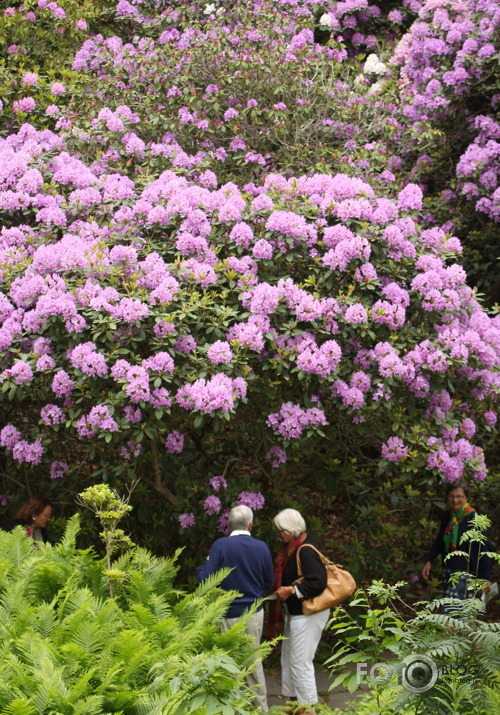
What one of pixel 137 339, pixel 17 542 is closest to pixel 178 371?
pixel 137 339

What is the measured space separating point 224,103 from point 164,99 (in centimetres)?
60

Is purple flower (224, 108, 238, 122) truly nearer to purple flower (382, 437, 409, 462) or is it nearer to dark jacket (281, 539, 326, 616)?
purple flower (382, 437, 409, 462)

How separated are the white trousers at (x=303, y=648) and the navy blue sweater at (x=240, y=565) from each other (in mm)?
309

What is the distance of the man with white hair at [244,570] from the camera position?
5.21 metres

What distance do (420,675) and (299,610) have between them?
2.61m

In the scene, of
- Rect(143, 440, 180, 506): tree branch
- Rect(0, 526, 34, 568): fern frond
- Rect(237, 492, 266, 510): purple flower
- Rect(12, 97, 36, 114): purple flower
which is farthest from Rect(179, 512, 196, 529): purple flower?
Rect(12, 97, 36, 114): purple flower

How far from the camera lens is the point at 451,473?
578 centimetres

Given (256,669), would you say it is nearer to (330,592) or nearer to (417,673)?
(330,592)

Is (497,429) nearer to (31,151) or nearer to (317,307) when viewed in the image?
(317,307)

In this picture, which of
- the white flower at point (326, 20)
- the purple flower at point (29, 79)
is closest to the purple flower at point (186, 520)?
the purple flower at point (29, 79)

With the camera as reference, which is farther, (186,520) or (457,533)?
(186,520)

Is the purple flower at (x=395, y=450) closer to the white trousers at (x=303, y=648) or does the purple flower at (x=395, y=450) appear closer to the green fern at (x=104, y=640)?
the white trousers at (x=303, y=648)

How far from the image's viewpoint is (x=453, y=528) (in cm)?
592

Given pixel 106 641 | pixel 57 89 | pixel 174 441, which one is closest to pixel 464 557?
pixel 174 441
